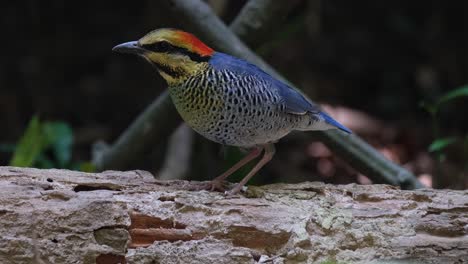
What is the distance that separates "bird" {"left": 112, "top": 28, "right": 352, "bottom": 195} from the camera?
3.43 meters

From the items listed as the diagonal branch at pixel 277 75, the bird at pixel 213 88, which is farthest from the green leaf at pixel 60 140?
the bird at pixel 213 88

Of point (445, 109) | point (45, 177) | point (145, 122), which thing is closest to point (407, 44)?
point (445, 109)

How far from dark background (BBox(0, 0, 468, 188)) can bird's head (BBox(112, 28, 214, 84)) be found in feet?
11.7

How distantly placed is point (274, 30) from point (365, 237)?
6.88 ft

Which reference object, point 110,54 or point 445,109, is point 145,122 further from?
point 445,109

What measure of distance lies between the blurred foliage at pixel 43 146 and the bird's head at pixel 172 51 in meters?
1.48

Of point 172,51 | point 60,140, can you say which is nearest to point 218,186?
point 172,51

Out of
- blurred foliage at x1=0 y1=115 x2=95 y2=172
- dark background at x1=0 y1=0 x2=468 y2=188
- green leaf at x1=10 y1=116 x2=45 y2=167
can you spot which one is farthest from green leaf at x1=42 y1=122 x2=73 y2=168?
dark background at x1=0 y1=0 x2=468 y2=188

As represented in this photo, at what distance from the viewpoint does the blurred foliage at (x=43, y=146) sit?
4.88 metres

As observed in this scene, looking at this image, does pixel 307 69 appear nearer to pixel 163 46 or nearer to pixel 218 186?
pixel 218 186

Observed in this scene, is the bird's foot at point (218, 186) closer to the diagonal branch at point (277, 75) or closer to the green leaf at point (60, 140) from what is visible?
the diagonal branch at point (277, 75)

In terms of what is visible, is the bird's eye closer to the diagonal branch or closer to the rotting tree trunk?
the rotting tree trunk

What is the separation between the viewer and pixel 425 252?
10.8 ft

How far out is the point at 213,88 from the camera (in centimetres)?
344
